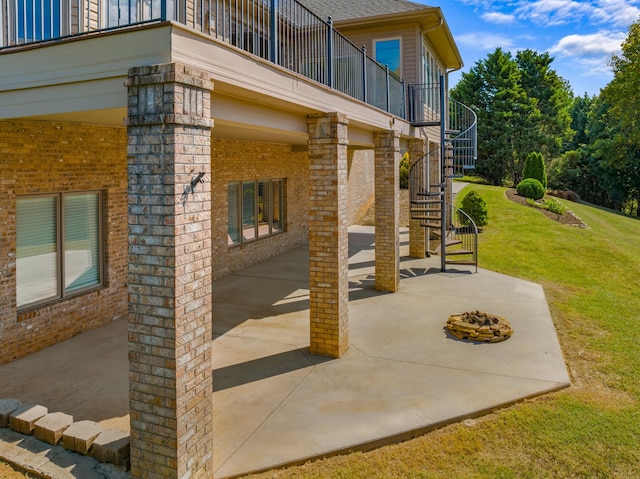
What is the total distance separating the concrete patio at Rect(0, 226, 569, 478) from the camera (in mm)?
4621

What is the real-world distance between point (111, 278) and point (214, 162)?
389 centimetres

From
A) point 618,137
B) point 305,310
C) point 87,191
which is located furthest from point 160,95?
point 618,137

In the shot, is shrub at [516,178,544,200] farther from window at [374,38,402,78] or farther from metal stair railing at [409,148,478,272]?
window at [374,38,402,78]

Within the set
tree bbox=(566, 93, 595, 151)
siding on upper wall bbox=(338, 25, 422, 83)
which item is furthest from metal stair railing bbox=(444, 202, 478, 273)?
tree bbox=(566, 93, 595, 151)

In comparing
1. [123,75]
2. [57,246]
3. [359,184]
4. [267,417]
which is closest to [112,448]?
[267,417]

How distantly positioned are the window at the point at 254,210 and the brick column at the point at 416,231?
3.98 m

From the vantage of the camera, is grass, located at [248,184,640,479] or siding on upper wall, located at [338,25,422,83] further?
siding on upper wall, located at [338,25,422,83]

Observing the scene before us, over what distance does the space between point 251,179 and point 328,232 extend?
6.40 metres

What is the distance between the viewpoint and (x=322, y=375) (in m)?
5.96

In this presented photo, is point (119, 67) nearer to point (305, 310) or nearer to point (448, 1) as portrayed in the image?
point (305, 310)

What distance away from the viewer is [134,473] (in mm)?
3783

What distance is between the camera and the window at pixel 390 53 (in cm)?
1357

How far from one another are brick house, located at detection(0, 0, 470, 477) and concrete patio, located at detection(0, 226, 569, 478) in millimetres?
543

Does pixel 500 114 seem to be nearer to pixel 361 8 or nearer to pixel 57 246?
pixel 361 8
